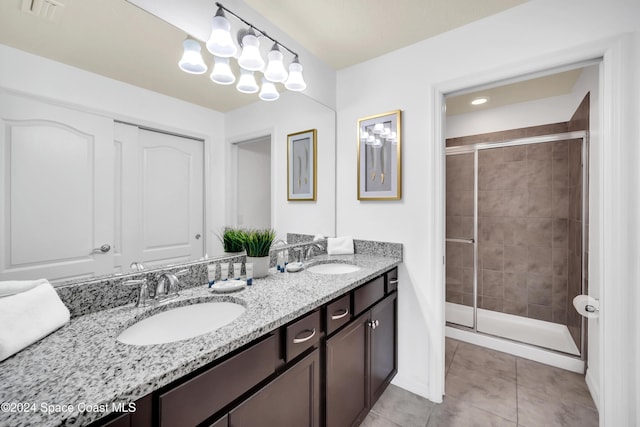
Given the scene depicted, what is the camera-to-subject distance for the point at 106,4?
39.0 inches

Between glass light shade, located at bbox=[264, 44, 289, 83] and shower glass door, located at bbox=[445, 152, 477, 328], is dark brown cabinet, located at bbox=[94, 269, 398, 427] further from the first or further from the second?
shower glass door, located at bbox=[445, 152, 477, 328]

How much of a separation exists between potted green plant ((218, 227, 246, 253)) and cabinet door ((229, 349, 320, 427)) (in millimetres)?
663

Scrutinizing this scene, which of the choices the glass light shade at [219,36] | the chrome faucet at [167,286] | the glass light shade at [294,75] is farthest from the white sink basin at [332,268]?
the glass light shade at [219,36]

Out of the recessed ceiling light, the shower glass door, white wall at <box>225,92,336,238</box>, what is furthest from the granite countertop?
the recessed ceiling light

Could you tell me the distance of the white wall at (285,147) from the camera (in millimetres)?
1462

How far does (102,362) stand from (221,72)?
1.27m

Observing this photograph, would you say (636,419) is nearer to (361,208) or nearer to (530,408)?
(530,408)

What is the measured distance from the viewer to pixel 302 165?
77.6 inches

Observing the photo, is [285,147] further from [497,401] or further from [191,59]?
[497,401]

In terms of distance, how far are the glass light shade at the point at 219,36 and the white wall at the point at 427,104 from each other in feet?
3.62

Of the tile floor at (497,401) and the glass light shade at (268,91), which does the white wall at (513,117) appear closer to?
the tile floor at (497,401)

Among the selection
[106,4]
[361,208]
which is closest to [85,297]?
[106,4]

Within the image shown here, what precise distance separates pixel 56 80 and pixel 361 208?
1.74 meters

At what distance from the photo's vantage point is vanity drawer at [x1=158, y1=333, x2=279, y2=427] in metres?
0.65
